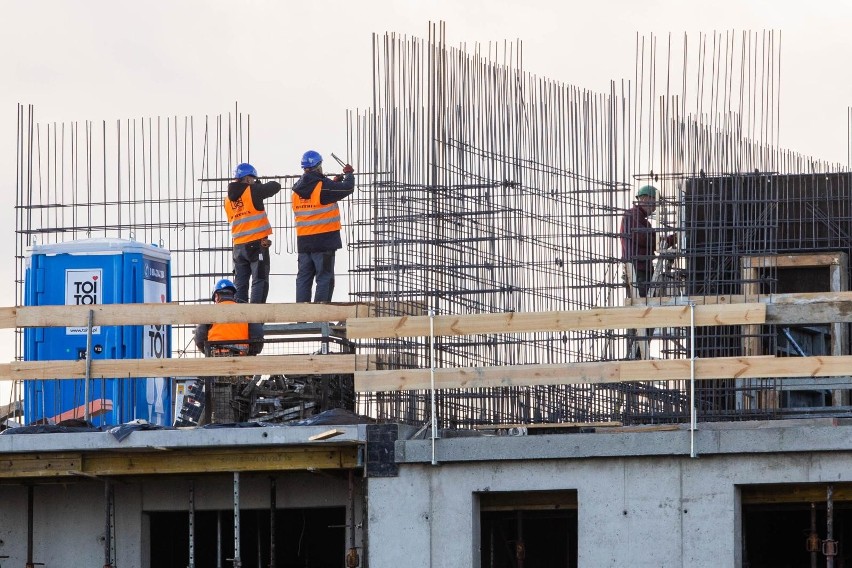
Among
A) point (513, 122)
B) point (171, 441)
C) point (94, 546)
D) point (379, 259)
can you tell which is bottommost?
point (94, 546)

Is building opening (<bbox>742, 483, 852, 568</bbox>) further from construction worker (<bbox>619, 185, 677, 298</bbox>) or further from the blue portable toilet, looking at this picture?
the blue portable toilet

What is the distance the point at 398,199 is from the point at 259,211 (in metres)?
3.12

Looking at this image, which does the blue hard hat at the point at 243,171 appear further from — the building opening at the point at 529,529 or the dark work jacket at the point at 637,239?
the building opening at the point at 529,529

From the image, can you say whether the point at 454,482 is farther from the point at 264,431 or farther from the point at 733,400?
the point at 733,400

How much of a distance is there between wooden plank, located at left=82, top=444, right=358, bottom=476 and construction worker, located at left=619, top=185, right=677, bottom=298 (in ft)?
13.9

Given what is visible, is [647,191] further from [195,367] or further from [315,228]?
[195,367]

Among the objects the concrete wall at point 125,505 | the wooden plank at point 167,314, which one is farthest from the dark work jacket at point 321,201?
the concrete wall at point 125,505

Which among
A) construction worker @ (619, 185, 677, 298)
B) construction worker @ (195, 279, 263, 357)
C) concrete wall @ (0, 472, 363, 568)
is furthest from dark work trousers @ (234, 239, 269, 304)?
construction worker @ (619, 185, 677, 298)

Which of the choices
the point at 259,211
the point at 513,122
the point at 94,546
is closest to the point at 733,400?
the point at 513,122

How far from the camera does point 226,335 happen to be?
1827 cm

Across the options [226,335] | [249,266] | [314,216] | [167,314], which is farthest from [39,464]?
[249,266]

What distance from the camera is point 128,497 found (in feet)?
52.2

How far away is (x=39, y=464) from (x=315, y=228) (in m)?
4.68

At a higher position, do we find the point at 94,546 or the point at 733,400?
the point at 733,400
